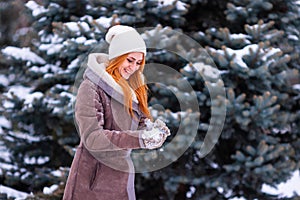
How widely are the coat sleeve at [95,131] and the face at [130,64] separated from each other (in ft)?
0.42

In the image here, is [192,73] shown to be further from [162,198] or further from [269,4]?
[162,198]

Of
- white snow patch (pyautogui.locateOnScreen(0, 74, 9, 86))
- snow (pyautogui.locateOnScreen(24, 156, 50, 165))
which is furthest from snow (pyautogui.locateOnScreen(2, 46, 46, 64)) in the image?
snow (pyautogui.locateOnScreen(24, 156, 50, 165))

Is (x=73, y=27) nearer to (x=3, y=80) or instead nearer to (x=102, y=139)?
(x=3, y=80)

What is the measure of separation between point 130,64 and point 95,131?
288 millimetres

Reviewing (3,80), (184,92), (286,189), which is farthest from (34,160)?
(286,189)

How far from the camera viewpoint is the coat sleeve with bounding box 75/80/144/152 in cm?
157

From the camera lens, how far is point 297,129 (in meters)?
3.40

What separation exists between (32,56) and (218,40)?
1.41 metres

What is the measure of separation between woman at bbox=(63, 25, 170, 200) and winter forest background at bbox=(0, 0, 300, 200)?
1.05m

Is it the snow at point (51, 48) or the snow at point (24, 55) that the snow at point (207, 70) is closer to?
the snow at point (51, 48)

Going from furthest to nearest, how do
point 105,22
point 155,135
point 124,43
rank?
point 105,22 → point 124,43 → point 155,135

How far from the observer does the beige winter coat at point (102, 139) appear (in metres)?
1.58

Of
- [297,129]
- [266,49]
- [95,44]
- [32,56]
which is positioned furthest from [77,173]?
[297,129]

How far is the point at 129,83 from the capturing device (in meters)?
1.76
